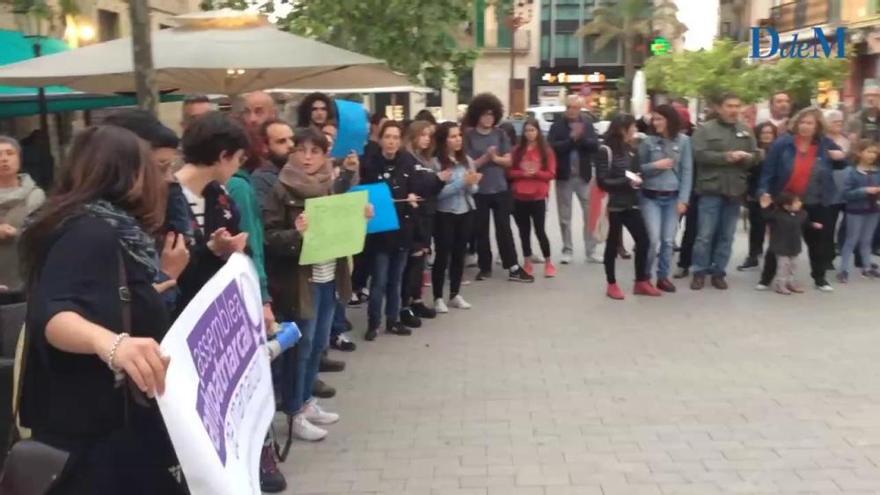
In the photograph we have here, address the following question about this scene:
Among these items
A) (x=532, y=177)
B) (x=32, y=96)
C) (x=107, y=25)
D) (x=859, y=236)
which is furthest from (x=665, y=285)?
(x=107, y=25)

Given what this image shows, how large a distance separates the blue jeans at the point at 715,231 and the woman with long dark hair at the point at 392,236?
3.26m

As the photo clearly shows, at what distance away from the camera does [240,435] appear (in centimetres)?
287

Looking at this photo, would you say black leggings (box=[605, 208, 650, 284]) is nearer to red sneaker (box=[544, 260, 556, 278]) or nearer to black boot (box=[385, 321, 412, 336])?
red sneaker (box=[544, 260, 556, 278])

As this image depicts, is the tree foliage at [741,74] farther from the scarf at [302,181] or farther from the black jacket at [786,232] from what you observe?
the scarf at [302,181]

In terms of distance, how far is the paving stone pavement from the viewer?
15.5 ft

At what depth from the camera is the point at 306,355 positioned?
203 inches

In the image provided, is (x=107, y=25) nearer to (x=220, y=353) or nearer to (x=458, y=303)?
(x=458, y=303)

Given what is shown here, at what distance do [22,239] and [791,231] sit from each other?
311 inches

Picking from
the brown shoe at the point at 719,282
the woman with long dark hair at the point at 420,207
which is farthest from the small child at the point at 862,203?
the woman with long dark hair at the point at 420,207

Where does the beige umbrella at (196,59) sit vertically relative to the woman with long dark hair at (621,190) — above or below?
above

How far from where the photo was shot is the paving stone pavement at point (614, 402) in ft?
15.5

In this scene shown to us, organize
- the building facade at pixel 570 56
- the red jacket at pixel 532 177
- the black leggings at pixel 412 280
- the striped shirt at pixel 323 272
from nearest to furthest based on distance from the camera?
1. the striped shirt at pixel 323 272
2. the black leggings at pixel 412 280
3. the red jacket at pixel 532 177
4. the building facade at pixel 570 56

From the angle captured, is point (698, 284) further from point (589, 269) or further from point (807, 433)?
point (807, 433)

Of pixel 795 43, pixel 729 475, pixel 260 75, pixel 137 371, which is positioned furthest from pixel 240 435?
pixel 795 43
